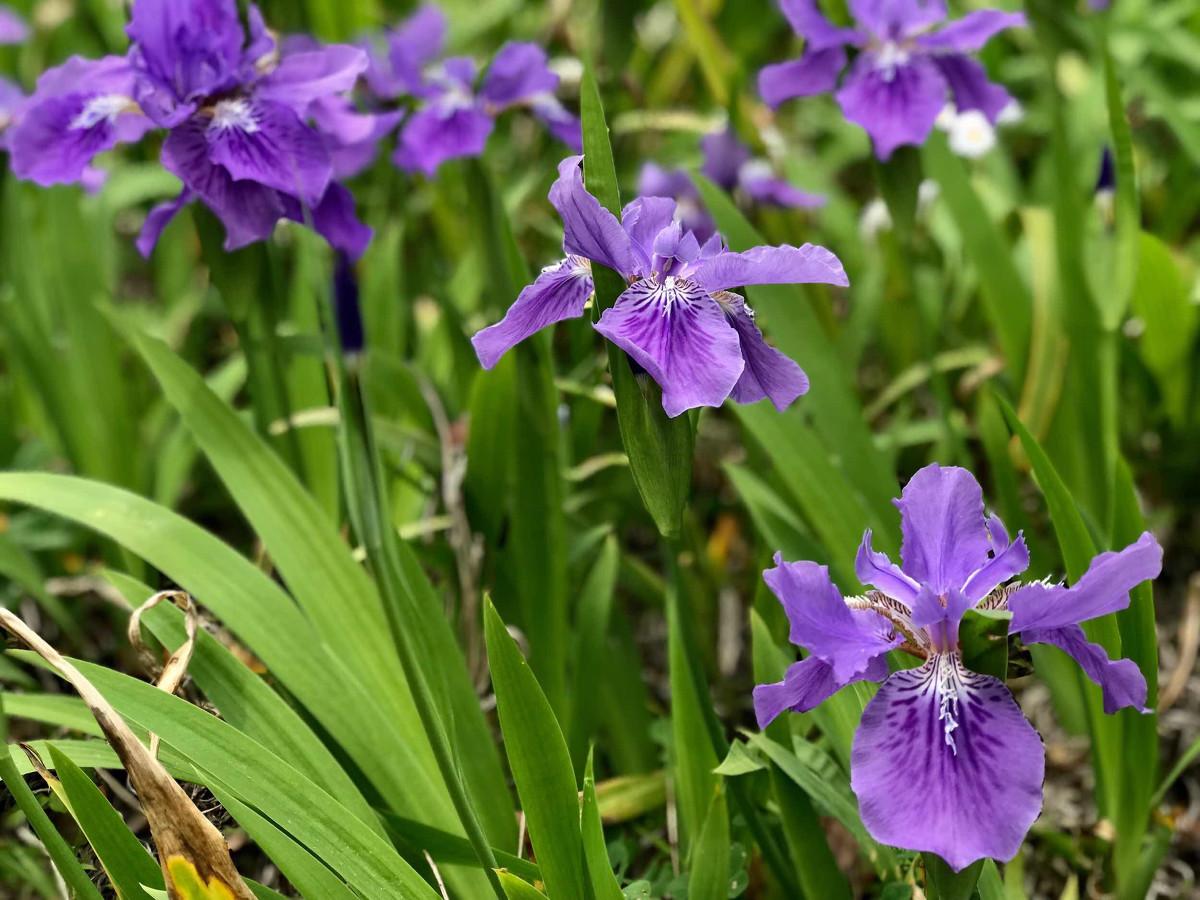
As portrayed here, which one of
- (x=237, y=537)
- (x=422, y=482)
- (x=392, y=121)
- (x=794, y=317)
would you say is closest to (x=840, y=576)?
(x=794, y=317)

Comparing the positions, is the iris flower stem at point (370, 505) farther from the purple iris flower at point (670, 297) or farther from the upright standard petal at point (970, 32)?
the upright standard petal at point (970, 32)

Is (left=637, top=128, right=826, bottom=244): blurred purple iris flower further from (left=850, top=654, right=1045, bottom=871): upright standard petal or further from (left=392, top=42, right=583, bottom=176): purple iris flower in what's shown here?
(left=850, top=654, right=1045, bottom=871): upright standard petal

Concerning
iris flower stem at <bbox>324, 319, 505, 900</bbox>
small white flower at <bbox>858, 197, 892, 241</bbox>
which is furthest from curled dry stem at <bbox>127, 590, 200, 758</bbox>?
small white flower at <bbox>858, 197, 892, 241</bbox>

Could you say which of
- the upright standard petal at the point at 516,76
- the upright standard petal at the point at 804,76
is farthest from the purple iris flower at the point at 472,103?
the upright standard petal at the point at 804,76

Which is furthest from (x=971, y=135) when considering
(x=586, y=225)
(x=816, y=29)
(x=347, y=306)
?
(x=586, y=225)

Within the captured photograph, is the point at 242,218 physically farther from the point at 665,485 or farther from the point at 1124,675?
the point at 1124,675
